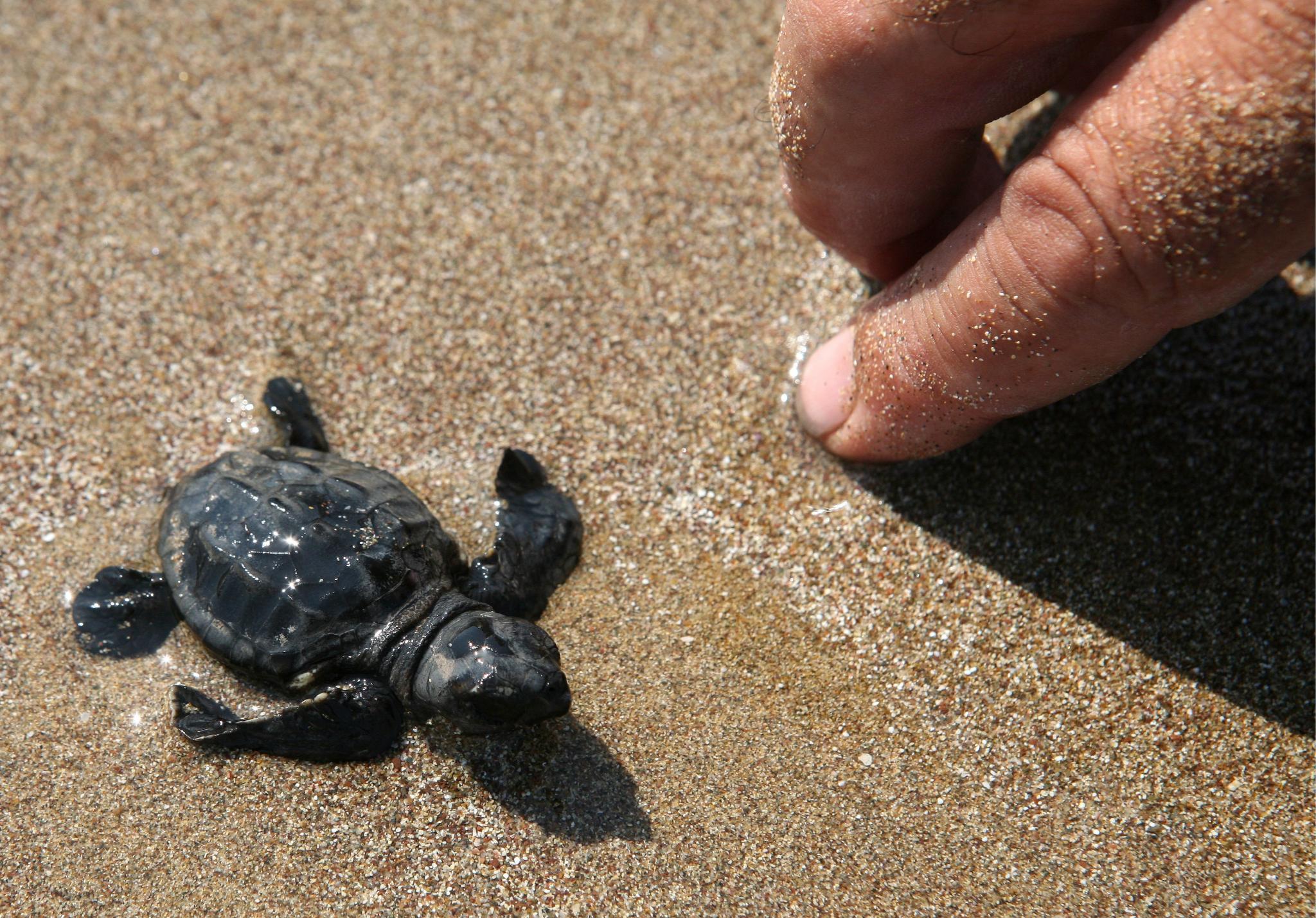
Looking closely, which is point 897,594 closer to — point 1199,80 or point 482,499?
point 482,499

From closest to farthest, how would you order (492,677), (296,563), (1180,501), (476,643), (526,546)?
1. (492,677)
2. (476,643)
3. (296,563)
4. (526,546)
5. (1180,501)

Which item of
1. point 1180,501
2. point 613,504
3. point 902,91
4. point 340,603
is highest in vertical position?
point 902,91

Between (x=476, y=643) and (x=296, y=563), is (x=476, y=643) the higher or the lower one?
the lower one

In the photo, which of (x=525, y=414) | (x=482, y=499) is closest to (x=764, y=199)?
(x=525, y=414)

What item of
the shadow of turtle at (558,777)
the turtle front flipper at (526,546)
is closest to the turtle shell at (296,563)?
the turtle front flipper at (526,546)

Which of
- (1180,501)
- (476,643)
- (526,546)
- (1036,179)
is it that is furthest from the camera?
(1180,501)

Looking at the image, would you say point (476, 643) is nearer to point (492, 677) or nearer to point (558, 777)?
point (492, 677)

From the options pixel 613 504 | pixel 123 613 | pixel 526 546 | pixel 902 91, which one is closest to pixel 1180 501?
pixel 902 91
